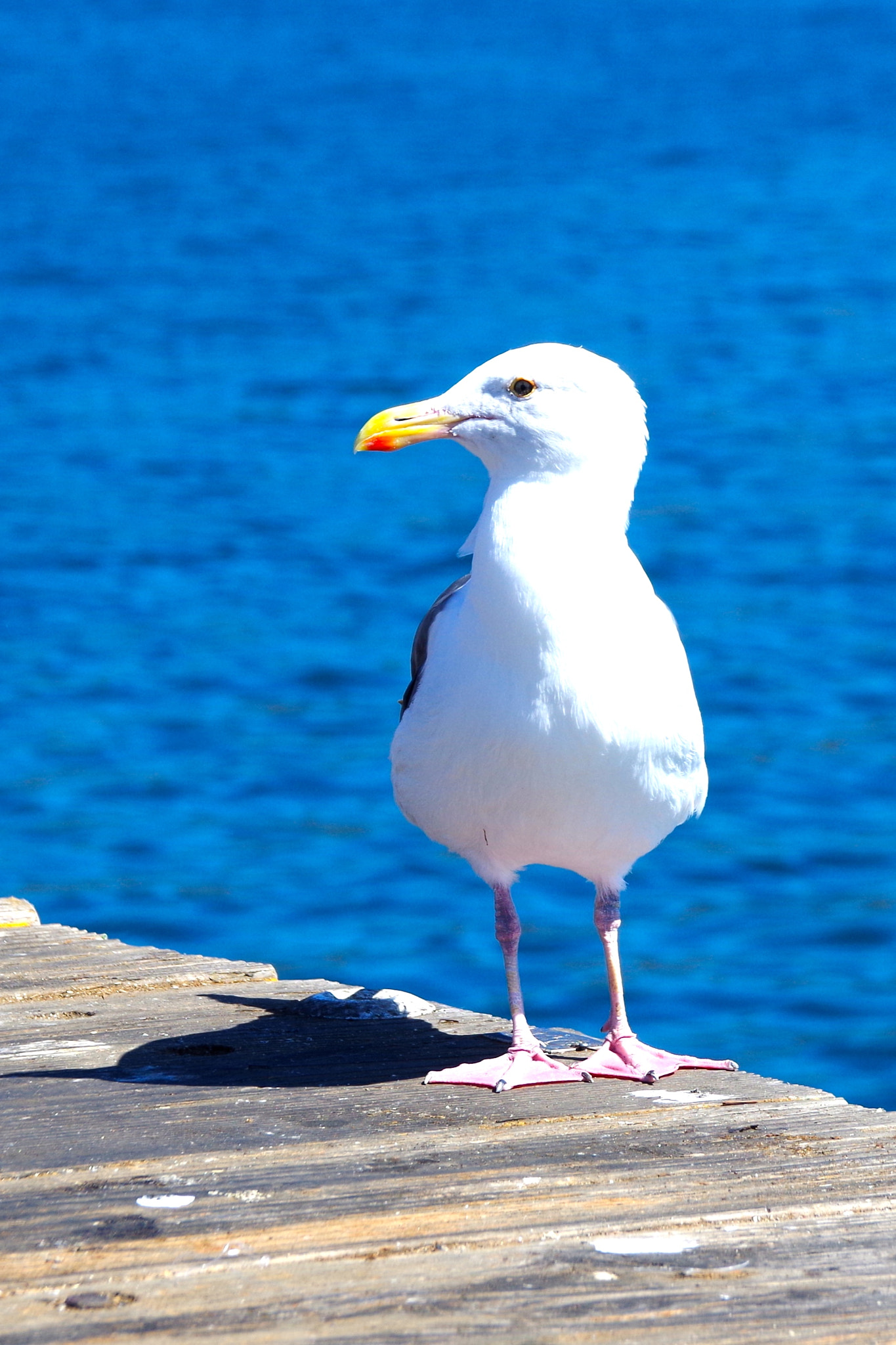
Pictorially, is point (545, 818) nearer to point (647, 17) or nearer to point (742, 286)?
point (742, 286)

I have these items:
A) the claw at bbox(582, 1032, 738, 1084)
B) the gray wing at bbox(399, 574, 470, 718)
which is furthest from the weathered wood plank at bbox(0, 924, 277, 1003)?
the claw at bbox(582, 1032, 738, 1084)

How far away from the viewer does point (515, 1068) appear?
462 cm

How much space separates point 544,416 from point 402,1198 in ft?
6.47

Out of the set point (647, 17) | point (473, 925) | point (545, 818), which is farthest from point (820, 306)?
point (647, 17)

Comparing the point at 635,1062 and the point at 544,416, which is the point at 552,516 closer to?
the point at 544,416

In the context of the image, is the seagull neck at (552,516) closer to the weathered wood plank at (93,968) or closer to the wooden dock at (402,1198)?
the wooden dock at (402,1198)

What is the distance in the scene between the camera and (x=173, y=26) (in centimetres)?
5369

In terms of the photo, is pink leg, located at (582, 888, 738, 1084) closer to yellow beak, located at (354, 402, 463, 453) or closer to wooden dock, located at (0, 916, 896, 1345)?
wooden dock, located at (0, 916, 896, 1345)

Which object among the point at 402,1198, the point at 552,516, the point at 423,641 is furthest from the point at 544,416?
the point at 402,1198

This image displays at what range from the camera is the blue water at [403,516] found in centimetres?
1025

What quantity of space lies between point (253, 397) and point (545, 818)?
16328mm

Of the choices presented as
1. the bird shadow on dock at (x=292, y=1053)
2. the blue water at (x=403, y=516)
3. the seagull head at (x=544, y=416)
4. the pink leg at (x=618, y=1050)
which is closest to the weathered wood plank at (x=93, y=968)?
the bird shadow on dock at (x=292, y=1053)

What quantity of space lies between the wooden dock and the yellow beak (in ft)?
5.28

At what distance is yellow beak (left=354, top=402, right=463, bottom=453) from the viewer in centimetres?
474
